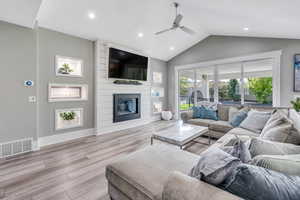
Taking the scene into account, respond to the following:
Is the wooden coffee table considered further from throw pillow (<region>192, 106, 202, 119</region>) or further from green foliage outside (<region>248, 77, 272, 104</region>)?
green foliage outside (<region>248, 77, 272, 104</region>)

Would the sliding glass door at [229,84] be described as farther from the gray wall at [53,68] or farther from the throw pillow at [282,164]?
the throw pillow at [282,164]

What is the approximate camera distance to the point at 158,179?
3.71ft

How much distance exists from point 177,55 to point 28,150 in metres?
5.87

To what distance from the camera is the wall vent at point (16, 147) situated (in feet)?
8.65

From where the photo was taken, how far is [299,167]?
77cm

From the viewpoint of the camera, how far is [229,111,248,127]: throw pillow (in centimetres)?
319

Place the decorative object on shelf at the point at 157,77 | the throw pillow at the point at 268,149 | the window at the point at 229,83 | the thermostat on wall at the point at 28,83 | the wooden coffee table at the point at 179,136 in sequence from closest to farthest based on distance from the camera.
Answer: the throw pillow at the point at 268,149 < the wooden coffee table at the point at 179,136 < the thermostat on wall at the point at 28,83 < the window at the point at 229,83 < the decorative object on shelf at the point at 157,77

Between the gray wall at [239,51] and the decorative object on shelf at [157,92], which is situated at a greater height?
the gray wall at [239,51]

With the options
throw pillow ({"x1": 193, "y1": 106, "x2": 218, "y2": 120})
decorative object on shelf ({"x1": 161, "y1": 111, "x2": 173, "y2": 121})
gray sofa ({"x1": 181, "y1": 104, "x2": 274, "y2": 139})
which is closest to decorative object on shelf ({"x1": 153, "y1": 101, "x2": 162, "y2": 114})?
decorative object on shelf ({"x1": 161, "y1": 111, "x2": 173, "y2": 121})

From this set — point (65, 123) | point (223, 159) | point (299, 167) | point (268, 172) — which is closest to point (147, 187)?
point (223, 159)

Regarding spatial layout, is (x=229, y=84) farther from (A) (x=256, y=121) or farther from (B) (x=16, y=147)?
(B) (x=16, y=147)

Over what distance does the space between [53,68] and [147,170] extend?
11.3 feet

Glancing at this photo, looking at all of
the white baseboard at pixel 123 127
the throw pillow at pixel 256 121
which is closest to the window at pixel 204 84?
the white baseboard at pixel 123 127

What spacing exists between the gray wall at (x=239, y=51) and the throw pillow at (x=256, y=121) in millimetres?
1853
